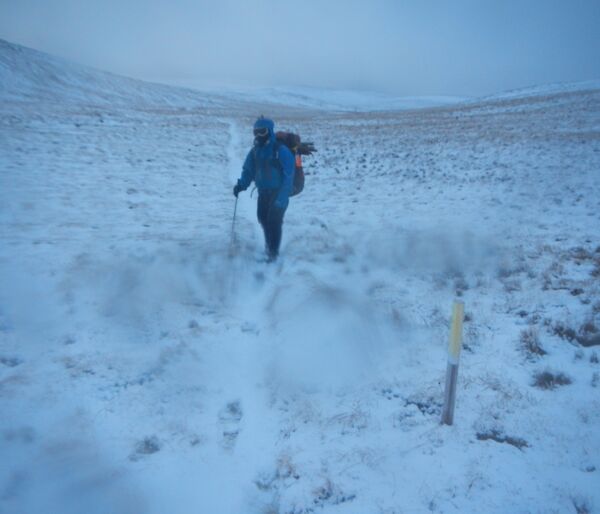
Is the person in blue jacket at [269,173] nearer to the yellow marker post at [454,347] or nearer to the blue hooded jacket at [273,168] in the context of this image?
the blue hooded jacket at [273,168]

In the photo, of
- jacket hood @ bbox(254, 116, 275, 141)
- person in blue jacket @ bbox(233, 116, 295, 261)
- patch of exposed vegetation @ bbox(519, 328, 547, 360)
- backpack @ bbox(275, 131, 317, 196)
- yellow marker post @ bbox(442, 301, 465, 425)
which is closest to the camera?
yellow marker post @ bbox(442, 301, 465, 425)

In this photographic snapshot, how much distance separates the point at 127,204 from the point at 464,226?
293 inches

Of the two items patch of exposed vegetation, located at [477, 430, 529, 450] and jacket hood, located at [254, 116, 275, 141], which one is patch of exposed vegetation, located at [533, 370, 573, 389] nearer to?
patch of exposed vegetation, located at [477, 430, 529, 450]

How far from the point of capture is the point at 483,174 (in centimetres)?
1283

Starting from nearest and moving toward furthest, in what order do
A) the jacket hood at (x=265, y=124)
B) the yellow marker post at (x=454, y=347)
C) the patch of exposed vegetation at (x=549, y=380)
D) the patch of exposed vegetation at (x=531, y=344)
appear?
the yellow marker post at (x=454, y=347) < the patch of exposed vegetation at (x=549, y=380) < the patch of exposed vegetation at (x=531, y=344) < the jacket hood at (x=265, y=124)

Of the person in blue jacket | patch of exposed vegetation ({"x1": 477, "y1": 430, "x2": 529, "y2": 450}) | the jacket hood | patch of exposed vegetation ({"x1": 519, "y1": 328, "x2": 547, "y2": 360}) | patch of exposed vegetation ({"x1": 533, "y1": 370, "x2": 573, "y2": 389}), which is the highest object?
the jacket hood

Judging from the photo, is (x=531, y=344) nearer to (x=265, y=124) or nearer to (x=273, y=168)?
(x=273, y=168)

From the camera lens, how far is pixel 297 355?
15.5ft

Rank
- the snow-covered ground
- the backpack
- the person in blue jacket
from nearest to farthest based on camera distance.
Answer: the snow-covered ground, the person in blue jacket, the backpack

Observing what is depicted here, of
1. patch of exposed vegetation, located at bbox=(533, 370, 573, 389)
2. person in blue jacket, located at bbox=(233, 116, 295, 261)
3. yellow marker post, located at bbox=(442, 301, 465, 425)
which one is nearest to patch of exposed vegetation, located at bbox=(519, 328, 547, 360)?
patch of exposed vegetation, located at bbox=(533, 370, 573, 389)

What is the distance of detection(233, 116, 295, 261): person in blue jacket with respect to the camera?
20.6 feet

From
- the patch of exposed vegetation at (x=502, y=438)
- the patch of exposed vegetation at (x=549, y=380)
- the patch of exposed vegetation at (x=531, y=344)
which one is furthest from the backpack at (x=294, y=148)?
the patch of exposed vegetation at (x=502, y=438)

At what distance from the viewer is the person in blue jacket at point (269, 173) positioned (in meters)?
6.28

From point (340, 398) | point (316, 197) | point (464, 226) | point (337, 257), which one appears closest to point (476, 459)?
point (340, 398)
